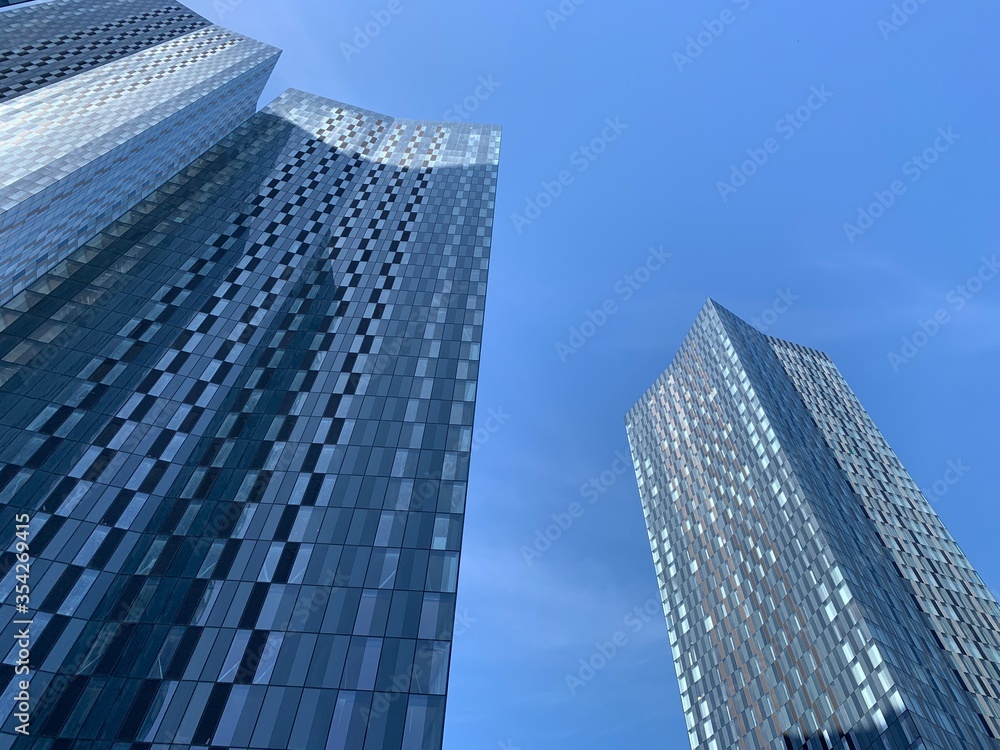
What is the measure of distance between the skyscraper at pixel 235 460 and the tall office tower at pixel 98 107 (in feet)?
3.74

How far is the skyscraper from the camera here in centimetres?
3509

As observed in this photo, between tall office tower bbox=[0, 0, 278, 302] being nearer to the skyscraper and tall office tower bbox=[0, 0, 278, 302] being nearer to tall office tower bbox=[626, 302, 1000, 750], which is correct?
the skyscraper

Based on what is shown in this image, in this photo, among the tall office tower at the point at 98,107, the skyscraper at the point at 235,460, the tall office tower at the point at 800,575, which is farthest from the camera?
the tall office tower at the point at 800,575

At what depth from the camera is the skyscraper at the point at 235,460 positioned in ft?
115

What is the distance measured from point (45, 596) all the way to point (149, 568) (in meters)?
5.86

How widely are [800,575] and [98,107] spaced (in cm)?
9949

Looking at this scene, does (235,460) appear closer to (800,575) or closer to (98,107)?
(98,107)

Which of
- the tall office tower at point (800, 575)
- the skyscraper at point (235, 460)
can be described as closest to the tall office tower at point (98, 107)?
the skyscraper at point (235, 460)

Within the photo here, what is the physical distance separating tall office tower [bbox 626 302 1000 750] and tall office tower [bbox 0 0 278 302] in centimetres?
8721

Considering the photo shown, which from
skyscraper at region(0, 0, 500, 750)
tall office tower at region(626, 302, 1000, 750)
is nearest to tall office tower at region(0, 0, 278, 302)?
skyscraper at region(0, 0, 500, 750)

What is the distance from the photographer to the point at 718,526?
3593 inches

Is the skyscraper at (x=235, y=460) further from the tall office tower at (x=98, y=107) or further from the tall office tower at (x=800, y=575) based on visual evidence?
the tall office tower at (x=800, y=575)

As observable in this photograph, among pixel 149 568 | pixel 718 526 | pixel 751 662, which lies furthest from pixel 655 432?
pixel 149 568

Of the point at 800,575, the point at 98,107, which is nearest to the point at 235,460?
the point at 98,107
